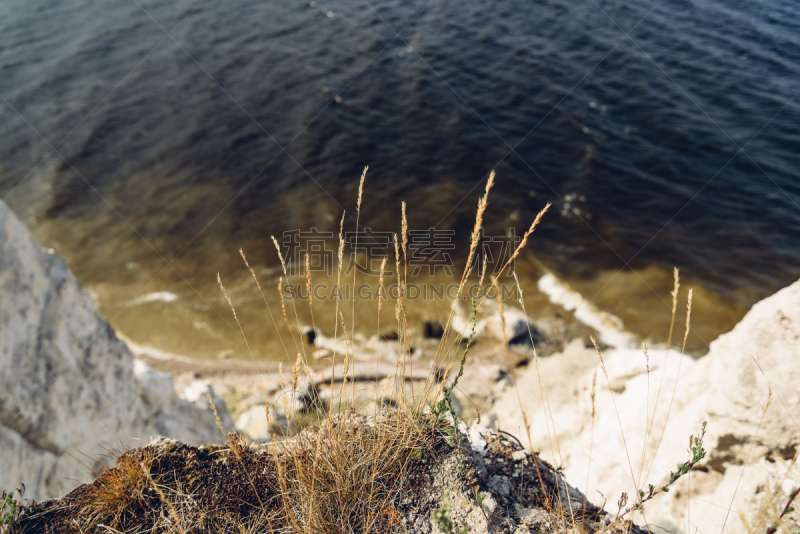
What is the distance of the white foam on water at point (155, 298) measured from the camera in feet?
36.1

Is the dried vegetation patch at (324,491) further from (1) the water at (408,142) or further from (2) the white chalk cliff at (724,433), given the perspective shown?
(1) the water at (408,142)

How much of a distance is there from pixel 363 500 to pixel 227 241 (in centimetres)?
1085

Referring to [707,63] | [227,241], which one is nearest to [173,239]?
[227,241]

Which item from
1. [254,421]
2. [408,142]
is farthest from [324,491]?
[408,142]

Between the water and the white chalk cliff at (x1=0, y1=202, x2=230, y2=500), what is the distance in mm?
4894

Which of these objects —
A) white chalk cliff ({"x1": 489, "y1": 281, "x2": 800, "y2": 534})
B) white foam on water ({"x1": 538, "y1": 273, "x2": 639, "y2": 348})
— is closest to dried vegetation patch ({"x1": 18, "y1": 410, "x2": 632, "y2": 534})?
white chalk cliff ({"x1": 489, "y1": 281, "x2": 800, "y2": 534})

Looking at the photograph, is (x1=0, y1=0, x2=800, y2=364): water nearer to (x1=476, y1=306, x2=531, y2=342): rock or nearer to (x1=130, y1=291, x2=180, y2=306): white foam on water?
(x1=130, y1=291, x2=180, y2=306): white foam on water

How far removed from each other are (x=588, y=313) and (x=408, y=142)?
780 cm

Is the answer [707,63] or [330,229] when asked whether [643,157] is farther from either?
[330,229]

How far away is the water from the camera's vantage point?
1121 cm

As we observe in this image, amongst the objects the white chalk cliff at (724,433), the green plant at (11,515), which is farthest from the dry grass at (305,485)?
the white chalk cliff at (724,433)

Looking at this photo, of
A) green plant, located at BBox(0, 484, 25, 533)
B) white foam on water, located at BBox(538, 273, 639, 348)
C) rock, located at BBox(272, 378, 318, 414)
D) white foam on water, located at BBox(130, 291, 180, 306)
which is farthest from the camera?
white foam on water, located at BBox(130, 291, 180, 306)

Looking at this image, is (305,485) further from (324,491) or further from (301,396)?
(301,396)

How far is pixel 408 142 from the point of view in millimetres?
14648
